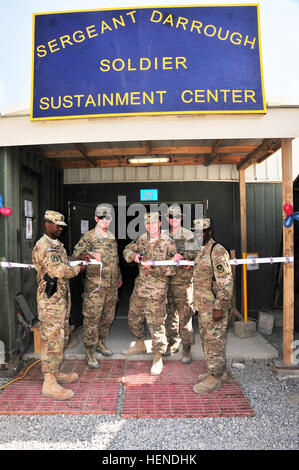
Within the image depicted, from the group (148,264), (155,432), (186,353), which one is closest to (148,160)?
(148,264)

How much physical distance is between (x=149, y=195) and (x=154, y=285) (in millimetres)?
2508

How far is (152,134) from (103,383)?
9.70ft

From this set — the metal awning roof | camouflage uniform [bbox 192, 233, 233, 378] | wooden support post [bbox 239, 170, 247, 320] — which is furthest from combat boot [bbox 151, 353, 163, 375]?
the metal awning roof

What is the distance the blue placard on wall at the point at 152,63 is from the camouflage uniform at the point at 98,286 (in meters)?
1.60

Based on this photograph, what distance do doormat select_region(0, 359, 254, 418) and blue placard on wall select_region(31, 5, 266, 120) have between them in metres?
3.10

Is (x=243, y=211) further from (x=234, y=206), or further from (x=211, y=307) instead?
(x=211, y=307)

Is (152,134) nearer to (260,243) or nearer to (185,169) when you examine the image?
(185,169)

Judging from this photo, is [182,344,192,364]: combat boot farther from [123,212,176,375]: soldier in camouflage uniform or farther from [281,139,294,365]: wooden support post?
[281,139,294,365]: wooden support post

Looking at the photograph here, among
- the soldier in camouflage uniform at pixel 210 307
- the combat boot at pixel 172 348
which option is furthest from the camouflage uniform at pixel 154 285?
the soldier in camouflage uniform at pixel 210 307

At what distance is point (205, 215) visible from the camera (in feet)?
19.3

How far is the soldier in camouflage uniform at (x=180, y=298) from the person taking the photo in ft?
13.0

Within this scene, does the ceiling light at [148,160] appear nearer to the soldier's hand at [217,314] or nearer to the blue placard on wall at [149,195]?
the blue placard on wall at [149,195]

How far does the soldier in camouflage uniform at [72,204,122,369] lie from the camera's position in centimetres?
390

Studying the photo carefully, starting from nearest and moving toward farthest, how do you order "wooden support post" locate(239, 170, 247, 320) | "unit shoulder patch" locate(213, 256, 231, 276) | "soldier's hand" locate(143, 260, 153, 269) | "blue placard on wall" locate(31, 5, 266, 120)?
"unit shoulder patch" locate(213, 256, 231, 276) → "blue placard on wall" locate(31, 5, 266, 120) → "soldier's hand" locate(143, 260, 153, 269) → "wooden support post" locate(239, 170, 247, 320)
